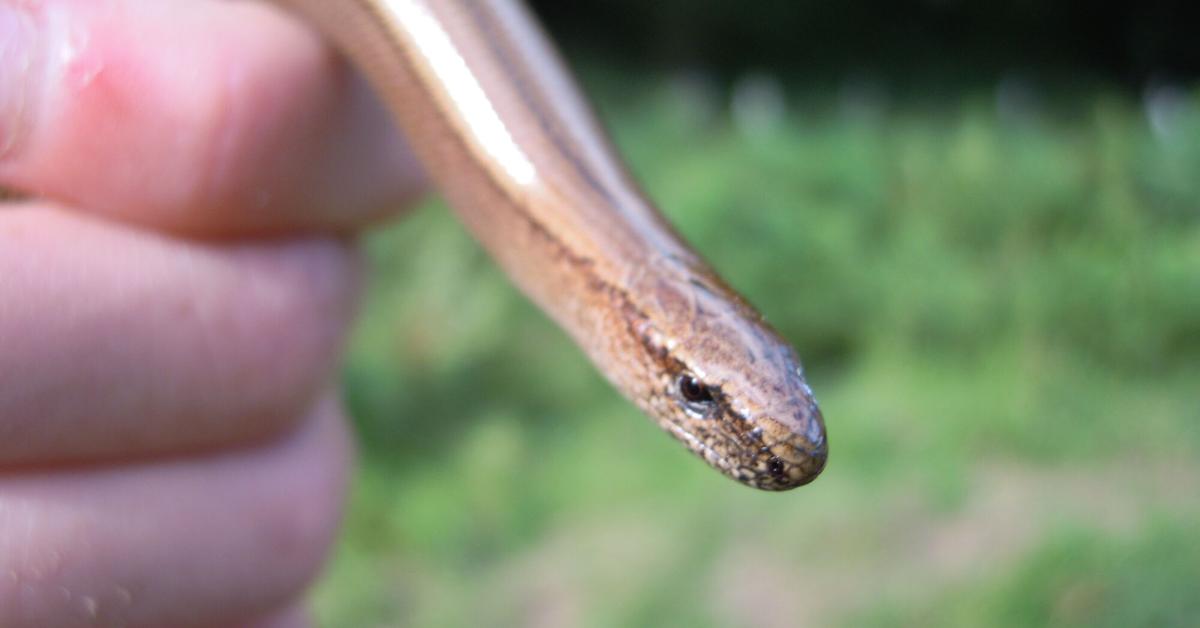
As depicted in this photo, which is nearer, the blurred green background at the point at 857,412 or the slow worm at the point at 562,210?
the slow worm at the point at 562,210

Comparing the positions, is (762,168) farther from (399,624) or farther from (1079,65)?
(1079,65)

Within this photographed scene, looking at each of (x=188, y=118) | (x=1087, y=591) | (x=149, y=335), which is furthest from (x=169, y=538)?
(x=1087, y=591)

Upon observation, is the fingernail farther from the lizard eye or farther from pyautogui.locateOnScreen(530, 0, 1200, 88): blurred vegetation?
pyautogui.locateOnScreen(530, 0, 1200, 88): blurred vegetation

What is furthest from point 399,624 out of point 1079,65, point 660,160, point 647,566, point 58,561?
point 1079,65

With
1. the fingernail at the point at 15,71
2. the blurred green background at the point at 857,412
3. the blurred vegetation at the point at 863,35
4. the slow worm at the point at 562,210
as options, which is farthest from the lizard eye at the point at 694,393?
the blurred vegetation at the point at 863,35

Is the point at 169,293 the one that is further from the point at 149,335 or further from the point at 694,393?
the point at 694,393

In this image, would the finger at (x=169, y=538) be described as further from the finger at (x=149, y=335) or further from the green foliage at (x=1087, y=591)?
the green foliage at (x=1087, y=591)
